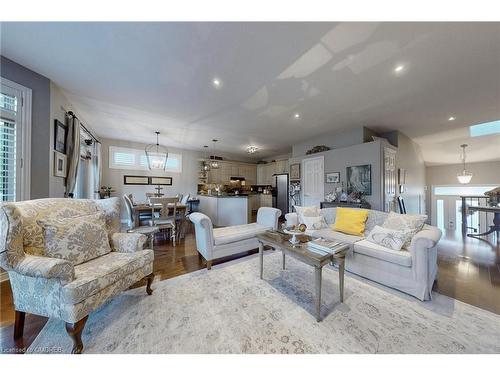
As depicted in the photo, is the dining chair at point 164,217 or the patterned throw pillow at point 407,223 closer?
the patterned throw pillow at point 407,223

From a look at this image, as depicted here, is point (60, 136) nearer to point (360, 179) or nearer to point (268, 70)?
point (268, 70)

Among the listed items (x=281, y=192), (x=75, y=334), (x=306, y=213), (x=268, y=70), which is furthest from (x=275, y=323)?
(x=281, y=192)

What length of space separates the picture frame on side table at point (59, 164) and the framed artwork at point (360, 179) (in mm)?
5904

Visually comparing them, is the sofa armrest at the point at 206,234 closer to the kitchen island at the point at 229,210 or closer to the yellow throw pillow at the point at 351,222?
the yellow throw pillow at the point at 351,222

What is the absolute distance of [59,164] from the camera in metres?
2.78

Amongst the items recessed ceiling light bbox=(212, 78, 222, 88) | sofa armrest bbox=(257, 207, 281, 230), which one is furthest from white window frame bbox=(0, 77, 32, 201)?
sofa armrest bbox=(257, 207, 281, 230)

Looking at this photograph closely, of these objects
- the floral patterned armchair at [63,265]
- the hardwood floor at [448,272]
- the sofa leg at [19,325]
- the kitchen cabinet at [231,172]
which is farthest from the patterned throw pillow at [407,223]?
the kitchen cabinet at [231,172]

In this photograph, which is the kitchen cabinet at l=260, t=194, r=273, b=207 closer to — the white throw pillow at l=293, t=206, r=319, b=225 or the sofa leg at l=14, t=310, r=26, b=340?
the white throw pillow at l=293, t=206, r=319, b=225

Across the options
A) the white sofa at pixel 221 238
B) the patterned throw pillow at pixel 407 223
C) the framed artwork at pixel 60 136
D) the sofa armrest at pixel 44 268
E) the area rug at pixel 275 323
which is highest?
the framed artwork at pixel 60 136

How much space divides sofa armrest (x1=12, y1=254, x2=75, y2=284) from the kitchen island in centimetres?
382

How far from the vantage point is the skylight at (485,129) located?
4.27 metres

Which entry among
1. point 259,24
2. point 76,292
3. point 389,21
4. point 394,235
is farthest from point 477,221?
point 76,292

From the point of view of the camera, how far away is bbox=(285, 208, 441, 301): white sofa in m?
1.76

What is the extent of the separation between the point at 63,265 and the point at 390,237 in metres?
3.16
